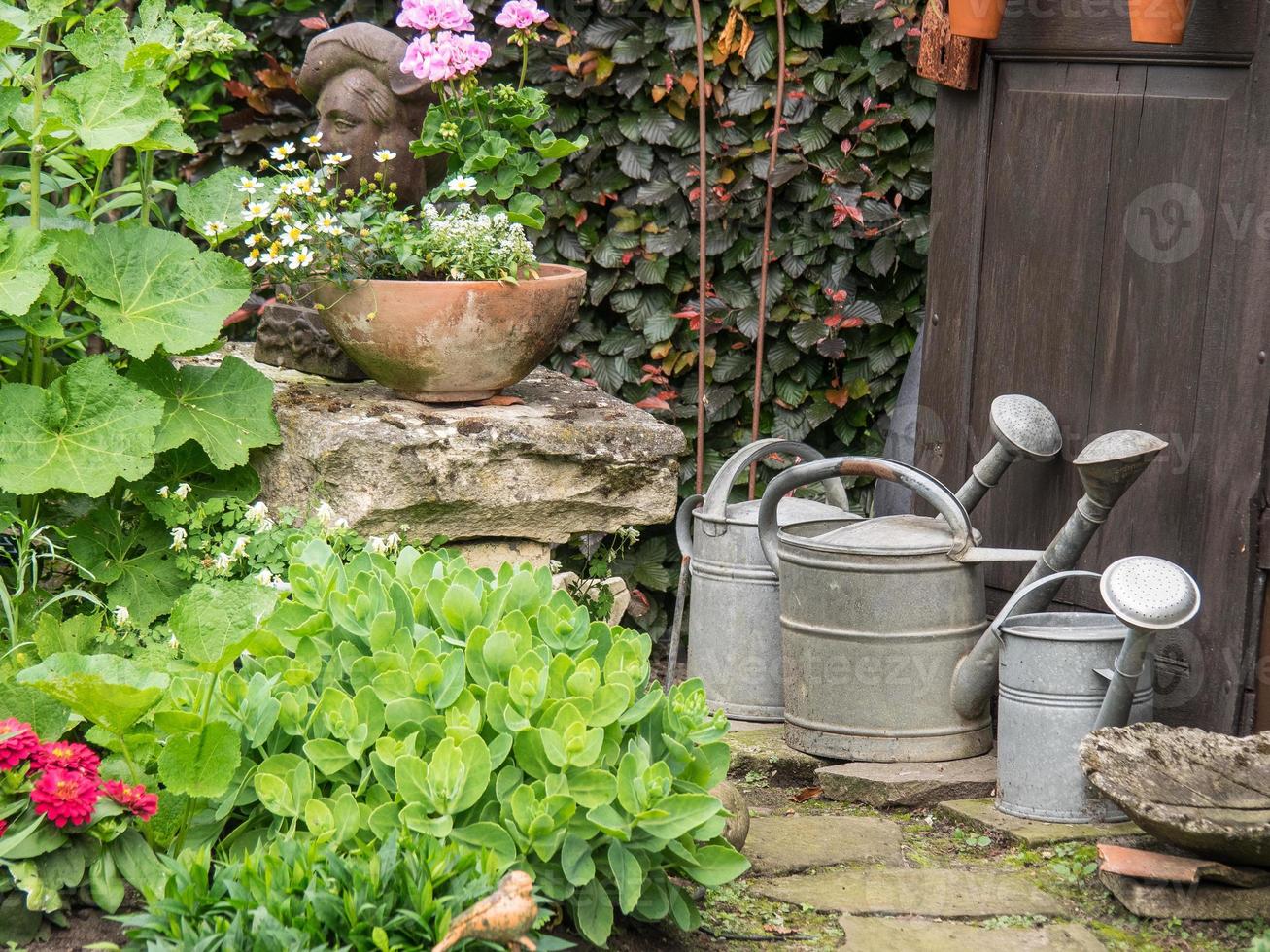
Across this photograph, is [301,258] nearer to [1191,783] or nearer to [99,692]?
[99,692]

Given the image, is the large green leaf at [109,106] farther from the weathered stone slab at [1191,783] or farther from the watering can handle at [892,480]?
the weathered stone slab at [1191,783]

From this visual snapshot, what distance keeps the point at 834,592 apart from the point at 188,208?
186 centimetres

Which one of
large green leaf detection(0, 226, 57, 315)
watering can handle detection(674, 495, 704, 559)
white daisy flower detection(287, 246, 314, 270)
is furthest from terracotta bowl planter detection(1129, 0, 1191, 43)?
large green leaf detection(0, 226, 57, 315)

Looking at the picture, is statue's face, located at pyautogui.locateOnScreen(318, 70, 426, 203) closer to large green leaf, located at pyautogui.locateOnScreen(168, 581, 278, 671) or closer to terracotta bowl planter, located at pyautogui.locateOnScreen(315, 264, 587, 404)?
terracotta bowl planter, located at pyautogui.locateOnScreen(315, 264, 587, 404)

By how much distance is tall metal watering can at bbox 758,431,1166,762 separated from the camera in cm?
323

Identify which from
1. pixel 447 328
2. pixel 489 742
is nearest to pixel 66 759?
pixel 489 742

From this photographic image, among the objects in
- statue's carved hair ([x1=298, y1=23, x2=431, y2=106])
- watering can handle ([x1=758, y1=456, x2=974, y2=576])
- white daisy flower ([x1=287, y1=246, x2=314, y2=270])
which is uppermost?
statue's carved hair ([x1=298, y1=23, x2=431, y2=106])

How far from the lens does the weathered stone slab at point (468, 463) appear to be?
326cm

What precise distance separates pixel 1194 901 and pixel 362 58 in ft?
9.27

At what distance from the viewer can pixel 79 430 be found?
9.98ft

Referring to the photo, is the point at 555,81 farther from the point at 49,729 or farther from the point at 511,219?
the point at 49,729

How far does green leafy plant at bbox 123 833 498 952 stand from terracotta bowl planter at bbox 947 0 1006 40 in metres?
2.42

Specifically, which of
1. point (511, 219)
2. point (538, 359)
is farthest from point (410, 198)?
point (538, 359)

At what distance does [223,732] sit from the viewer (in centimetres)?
202
